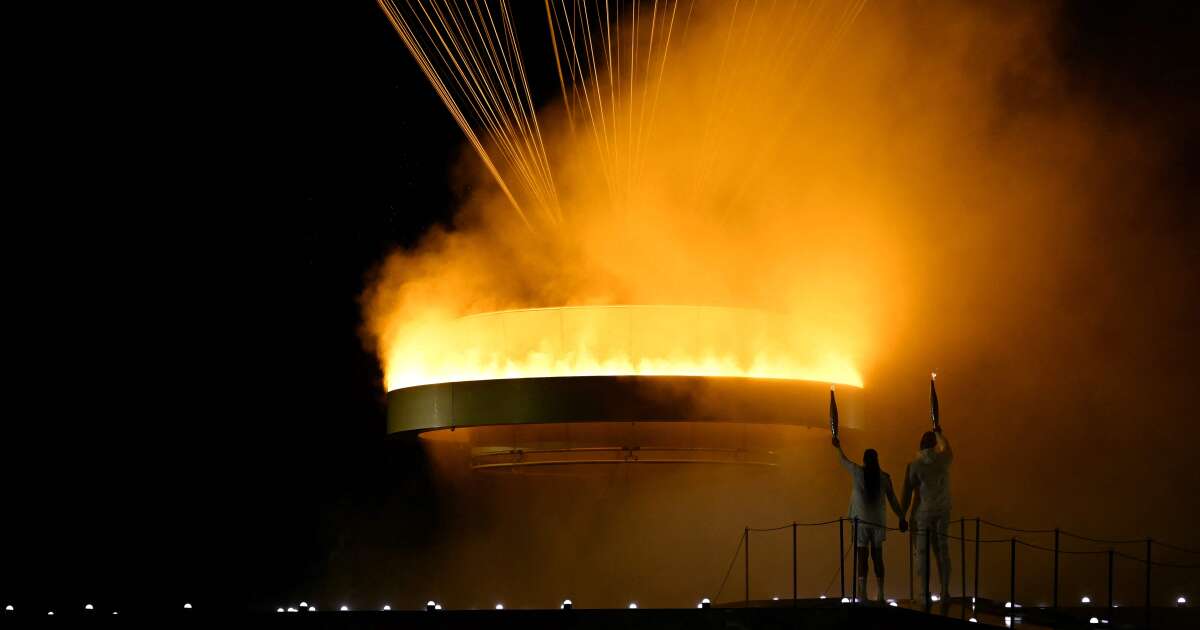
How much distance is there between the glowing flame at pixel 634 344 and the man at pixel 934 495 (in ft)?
17.5

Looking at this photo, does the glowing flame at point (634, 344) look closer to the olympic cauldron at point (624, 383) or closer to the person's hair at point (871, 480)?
the olympic cauldron at point (624, 383)

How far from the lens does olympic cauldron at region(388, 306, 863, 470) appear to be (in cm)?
1773

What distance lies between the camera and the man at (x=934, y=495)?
1270cm

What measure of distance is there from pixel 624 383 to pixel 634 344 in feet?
1.86

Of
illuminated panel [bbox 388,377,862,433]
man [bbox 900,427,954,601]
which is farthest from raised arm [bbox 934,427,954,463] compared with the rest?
illuminated panel [bbox 388,377,862,433]

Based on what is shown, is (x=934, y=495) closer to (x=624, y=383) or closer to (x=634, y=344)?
(x=624, y=383)

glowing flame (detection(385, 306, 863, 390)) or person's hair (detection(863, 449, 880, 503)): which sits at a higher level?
glowing flame (detection(385, 306, 863, 390))

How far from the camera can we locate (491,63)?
20.2 meters

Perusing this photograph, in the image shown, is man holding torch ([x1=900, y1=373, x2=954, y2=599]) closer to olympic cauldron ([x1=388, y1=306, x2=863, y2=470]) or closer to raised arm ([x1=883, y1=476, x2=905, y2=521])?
raised arm ([x1=883, y1=476, x2=905, y2=521])

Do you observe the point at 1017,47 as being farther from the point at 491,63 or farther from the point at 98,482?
the point at 98,482

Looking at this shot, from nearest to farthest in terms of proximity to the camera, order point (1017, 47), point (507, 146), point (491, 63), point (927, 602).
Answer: point (927, 602) → point (491, 63) → point (1017, 47) → point (507, 146)

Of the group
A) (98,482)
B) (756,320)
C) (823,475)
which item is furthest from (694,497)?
(98,482)

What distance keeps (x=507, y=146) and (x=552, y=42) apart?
2.07 meters

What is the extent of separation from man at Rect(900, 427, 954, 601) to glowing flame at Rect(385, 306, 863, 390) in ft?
17.5
